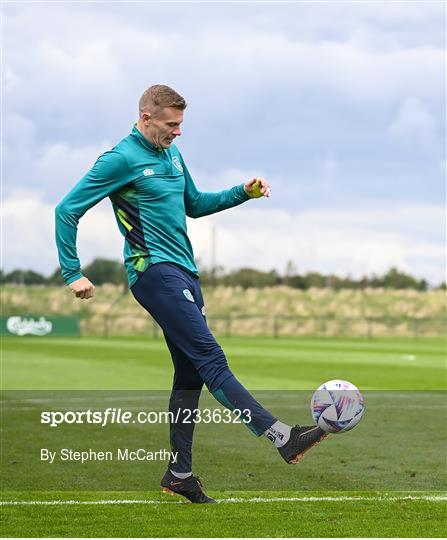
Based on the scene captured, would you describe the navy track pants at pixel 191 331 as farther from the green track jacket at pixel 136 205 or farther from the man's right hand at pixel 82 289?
the man's right hand at pixel 82 289

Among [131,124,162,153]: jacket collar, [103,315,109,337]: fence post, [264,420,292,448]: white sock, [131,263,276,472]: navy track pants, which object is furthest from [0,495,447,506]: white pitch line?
[103,315,109,337]: fence post

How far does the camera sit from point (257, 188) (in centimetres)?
782

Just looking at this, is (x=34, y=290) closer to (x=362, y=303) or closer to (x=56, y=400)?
(x=362, y=303)

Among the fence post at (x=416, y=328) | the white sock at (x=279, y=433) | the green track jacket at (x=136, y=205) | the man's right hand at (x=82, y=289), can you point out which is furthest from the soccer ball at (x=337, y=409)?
the fence post at (x=416, y=328)

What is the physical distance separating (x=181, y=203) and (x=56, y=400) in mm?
11755

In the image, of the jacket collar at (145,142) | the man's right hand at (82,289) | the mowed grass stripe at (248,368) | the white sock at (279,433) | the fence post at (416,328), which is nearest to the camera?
the white sock at (279,433)

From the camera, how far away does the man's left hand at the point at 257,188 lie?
777cm

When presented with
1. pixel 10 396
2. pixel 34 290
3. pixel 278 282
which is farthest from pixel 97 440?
pixel 278 282

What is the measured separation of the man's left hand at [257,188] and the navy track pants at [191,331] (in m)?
0.76

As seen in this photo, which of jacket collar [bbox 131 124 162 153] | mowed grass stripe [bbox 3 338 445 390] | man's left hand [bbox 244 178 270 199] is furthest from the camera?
mowed grass stripe [bbox 3 338 445 390]

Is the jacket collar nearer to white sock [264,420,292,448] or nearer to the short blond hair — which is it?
the short blond hair

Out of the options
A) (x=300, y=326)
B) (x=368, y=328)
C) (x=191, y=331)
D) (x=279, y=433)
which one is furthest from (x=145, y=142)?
(x=300, y=326)

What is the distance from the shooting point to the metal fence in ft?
198

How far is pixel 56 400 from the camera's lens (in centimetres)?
1884
